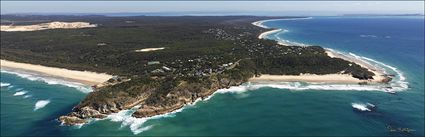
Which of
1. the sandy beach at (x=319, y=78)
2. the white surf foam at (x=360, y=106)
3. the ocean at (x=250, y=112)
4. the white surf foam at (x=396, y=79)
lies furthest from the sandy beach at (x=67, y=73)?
the white surf foam at (x=396, y=79)

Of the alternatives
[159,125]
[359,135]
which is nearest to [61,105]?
→ [159,125]

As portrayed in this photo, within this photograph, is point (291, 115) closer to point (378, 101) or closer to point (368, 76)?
point (378, 101)

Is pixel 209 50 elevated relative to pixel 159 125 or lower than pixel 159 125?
elevated

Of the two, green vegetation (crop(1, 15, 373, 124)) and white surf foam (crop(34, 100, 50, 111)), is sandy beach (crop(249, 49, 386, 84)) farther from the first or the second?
white surf foam (crop(34, 100, 50, 111))

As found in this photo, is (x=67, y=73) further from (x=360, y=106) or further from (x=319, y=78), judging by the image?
(x=360, y=106)

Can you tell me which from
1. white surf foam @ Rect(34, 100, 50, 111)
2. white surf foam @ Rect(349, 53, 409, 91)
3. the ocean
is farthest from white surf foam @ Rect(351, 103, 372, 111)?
white surf foam @ Rect(34, 100, 50, 111)

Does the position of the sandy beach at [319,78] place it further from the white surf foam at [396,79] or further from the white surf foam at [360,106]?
the white surf foam at [360,106]
